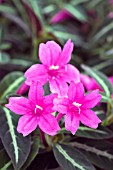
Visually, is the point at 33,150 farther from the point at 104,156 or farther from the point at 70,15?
the point at 70,15

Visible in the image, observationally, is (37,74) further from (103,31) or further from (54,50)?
(103,31)

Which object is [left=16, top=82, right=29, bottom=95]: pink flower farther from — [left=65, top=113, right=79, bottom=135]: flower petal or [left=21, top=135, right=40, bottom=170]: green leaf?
[left=65, top=113, right=79, bottom=135]: flower petal

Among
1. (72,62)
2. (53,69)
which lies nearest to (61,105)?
(53,69)

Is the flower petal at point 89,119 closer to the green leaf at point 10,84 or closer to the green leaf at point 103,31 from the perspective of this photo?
the green leaf at point 10,84

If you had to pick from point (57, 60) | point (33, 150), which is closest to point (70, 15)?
point (57, 60)

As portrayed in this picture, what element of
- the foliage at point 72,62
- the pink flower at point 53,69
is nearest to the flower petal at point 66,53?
the pink flower at point 53,69

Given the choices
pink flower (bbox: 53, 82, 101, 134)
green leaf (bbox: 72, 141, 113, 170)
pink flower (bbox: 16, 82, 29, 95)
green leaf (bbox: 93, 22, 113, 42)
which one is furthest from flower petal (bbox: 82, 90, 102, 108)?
green leaf (bbox: 93, 22, 113, 42)
